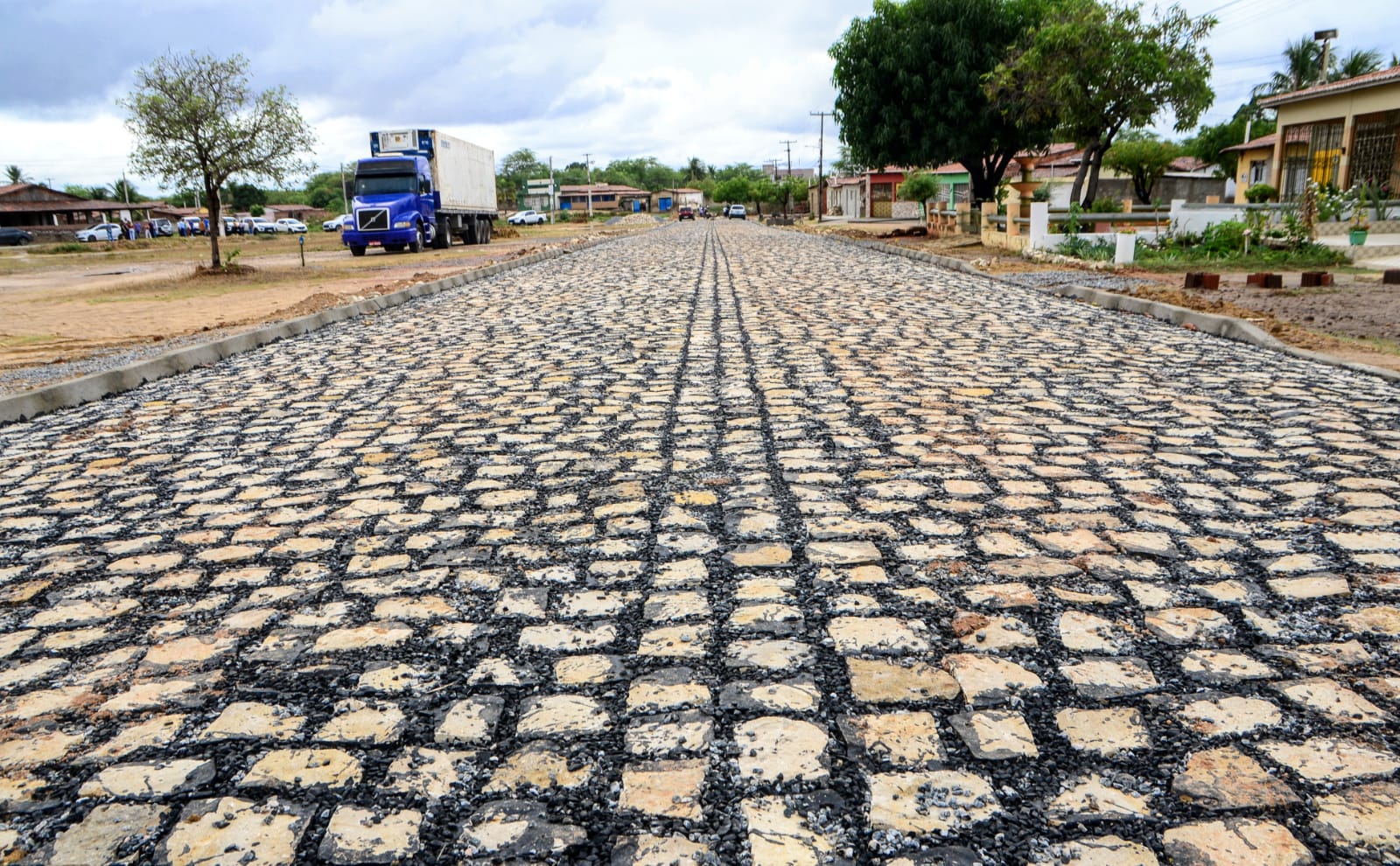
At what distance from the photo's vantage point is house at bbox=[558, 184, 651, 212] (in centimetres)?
12475

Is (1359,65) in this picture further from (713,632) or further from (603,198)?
(603,198)

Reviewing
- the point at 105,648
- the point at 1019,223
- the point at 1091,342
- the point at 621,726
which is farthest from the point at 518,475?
the point at 1019,223

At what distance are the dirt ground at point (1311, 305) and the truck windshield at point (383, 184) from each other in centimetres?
1906

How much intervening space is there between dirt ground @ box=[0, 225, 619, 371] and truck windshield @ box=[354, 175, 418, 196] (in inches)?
77.0

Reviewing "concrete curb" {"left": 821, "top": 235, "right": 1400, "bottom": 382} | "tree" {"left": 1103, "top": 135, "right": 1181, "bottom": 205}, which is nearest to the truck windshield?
"concrete curb" {"left": 821, "top": 235, "right": 1400, "bottom": 382}

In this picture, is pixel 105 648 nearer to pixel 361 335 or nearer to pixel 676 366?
pixel 676 366

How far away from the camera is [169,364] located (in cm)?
→ 824

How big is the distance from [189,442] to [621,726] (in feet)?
14.0

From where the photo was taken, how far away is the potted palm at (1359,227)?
56.9ft

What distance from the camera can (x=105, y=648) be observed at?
302cm

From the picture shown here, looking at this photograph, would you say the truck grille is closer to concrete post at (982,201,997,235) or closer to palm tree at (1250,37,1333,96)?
concrete post at (982,201,997,235)

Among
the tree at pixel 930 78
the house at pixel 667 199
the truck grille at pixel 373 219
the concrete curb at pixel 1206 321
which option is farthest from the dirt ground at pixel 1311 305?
the house at pixel 667 199

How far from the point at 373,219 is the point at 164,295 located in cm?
1154

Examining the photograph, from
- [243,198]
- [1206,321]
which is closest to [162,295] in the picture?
[1206,321]
